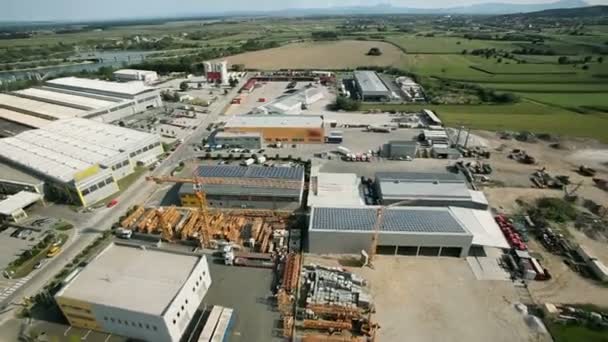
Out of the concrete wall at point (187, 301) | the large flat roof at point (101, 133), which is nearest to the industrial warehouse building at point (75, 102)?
the large flat roof at point (101, 133)

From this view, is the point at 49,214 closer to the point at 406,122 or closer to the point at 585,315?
the point at 585,315

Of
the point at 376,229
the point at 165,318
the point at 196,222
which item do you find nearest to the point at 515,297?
the point at 376,229

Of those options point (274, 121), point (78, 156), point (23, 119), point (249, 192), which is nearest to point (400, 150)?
point (274, 121)

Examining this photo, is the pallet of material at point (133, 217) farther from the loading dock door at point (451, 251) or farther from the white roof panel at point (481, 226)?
the white roof panel at point (481, 226)

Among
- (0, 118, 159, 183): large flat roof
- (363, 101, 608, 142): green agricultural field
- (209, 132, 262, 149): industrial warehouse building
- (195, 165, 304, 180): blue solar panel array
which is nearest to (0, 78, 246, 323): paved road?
(0, 118, 159, 183): large flat roof

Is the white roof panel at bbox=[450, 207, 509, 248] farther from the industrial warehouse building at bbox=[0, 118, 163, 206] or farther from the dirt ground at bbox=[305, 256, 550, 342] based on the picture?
the industrial warehouse building at bbox=[0, 118, 163, 206]

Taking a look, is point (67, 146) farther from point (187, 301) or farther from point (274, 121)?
point (187, 301)
